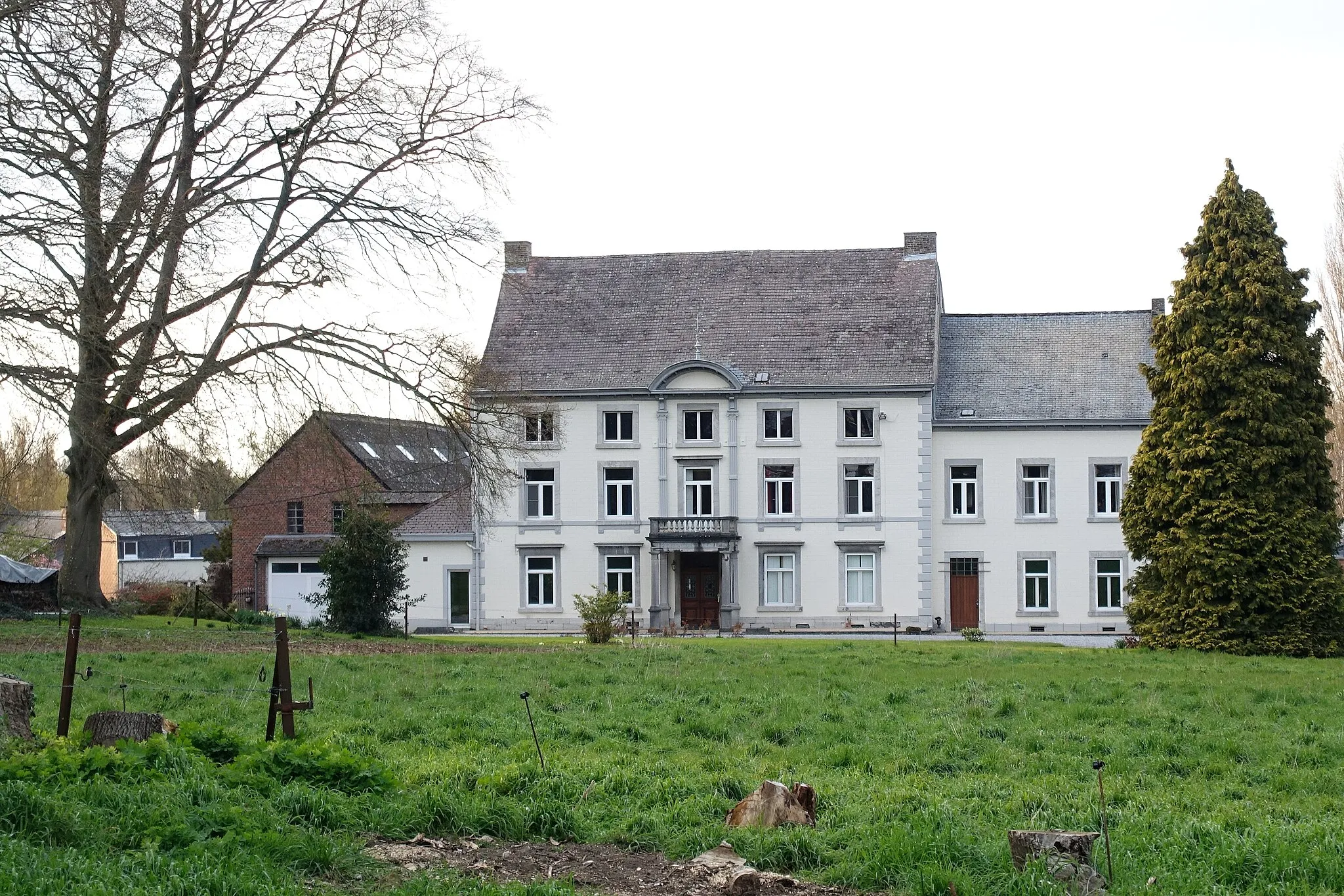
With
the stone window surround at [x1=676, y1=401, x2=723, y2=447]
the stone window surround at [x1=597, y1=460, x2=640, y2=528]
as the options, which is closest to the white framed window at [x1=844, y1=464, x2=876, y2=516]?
the stone window surround at [x1=676, y1=401, x2=723, y2=447]

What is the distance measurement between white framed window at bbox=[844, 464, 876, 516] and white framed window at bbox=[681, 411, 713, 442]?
14.6ft

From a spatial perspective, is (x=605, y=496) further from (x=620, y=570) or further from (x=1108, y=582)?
(x=1108, y=582)

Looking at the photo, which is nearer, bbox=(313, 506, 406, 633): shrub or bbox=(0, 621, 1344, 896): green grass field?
bbox=(0, 621, 1344, 896): green grass field

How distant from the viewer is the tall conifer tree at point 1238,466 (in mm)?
29547

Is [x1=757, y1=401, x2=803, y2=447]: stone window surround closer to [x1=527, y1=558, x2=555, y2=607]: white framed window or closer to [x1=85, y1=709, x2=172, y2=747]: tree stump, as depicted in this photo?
[x1=527, y1=558, x2=555, y2=607]: white framed window

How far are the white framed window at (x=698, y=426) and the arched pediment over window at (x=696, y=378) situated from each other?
0.85m

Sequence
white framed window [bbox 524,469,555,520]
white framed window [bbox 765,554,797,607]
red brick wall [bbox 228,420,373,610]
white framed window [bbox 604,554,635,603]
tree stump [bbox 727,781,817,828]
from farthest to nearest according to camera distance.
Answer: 1. red brick wall [bbox 228,420,373,610]
2. white framed window [bbox 524,469,555,520]
3. white framed window [bbox 604,554,635,603]
4. white framed window [bbox 765,554,797,607]
5. tree stump [bbox 727,781,817,828]

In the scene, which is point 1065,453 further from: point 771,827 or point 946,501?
point 771,827

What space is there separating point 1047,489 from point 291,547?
27.0m

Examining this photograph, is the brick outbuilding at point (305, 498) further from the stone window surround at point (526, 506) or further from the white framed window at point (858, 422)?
the white framed window at point (858, 422)

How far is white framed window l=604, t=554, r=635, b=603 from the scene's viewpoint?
44375mm

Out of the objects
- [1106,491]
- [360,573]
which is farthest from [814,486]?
[360,573]

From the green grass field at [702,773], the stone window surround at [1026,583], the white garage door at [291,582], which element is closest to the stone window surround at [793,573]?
the stone window surround at [1026,583]

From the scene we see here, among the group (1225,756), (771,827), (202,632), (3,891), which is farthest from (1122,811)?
(202,632)
